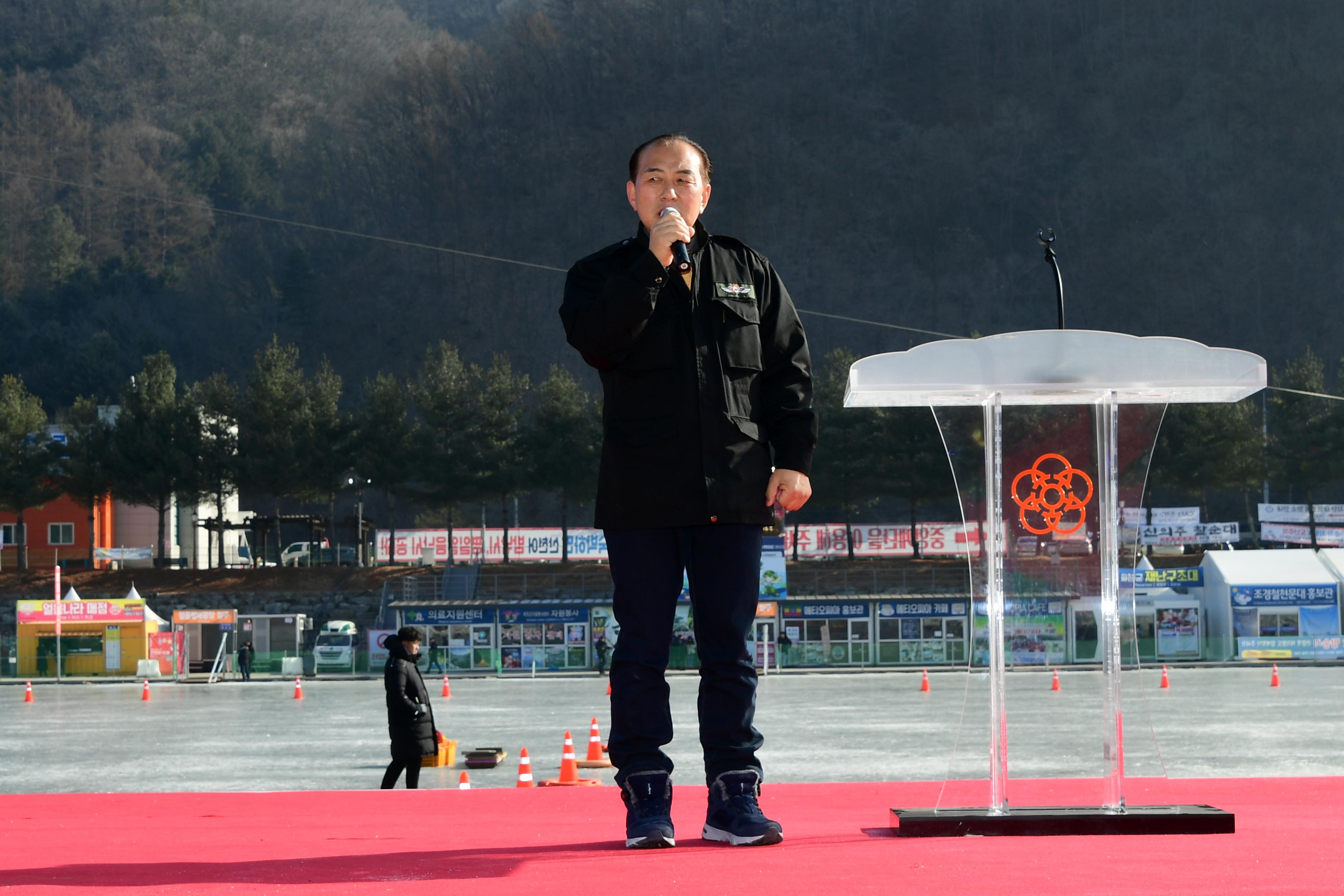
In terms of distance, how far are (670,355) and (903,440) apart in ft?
195

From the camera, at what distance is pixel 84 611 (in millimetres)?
40656

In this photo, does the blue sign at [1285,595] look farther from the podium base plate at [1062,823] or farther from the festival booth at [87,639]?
the podium base plate at [1062,823]

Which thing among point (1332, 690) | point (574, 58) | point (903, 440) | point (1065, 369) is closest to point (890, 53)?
point (574, 58)

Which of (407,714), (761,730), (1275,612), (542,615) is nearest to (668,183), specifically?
(407,714)

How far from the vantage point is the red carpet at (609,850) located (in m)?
2.52

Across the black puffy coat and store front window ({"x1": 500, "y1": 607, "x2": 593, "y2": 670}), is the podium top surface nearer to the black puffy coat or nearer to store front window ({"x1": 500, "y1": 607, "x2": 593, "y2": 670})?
the black puffy coat

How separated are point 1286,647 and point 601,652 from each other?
19.3 m

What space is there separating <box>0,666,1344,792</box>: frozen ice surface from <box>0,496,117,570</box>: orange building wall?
3231cm

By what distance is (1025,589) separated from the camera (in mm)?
3906


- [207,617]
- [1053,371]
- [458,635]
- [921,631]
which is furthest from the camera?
[458,635]

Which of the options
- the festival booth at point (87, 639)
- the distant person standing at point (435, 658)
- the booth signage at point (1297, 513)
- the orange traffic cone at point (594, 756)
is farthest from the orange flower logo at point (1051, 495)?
the booth signage at point (1297, 513)

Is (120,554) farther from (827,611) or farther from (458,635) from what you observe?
(827,611)

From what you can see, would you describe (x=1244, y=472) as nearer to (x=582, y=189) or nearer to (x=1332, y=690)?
(x=1332, y=690)

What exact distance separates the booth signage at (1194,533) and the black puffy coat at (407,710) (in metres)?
43.5
